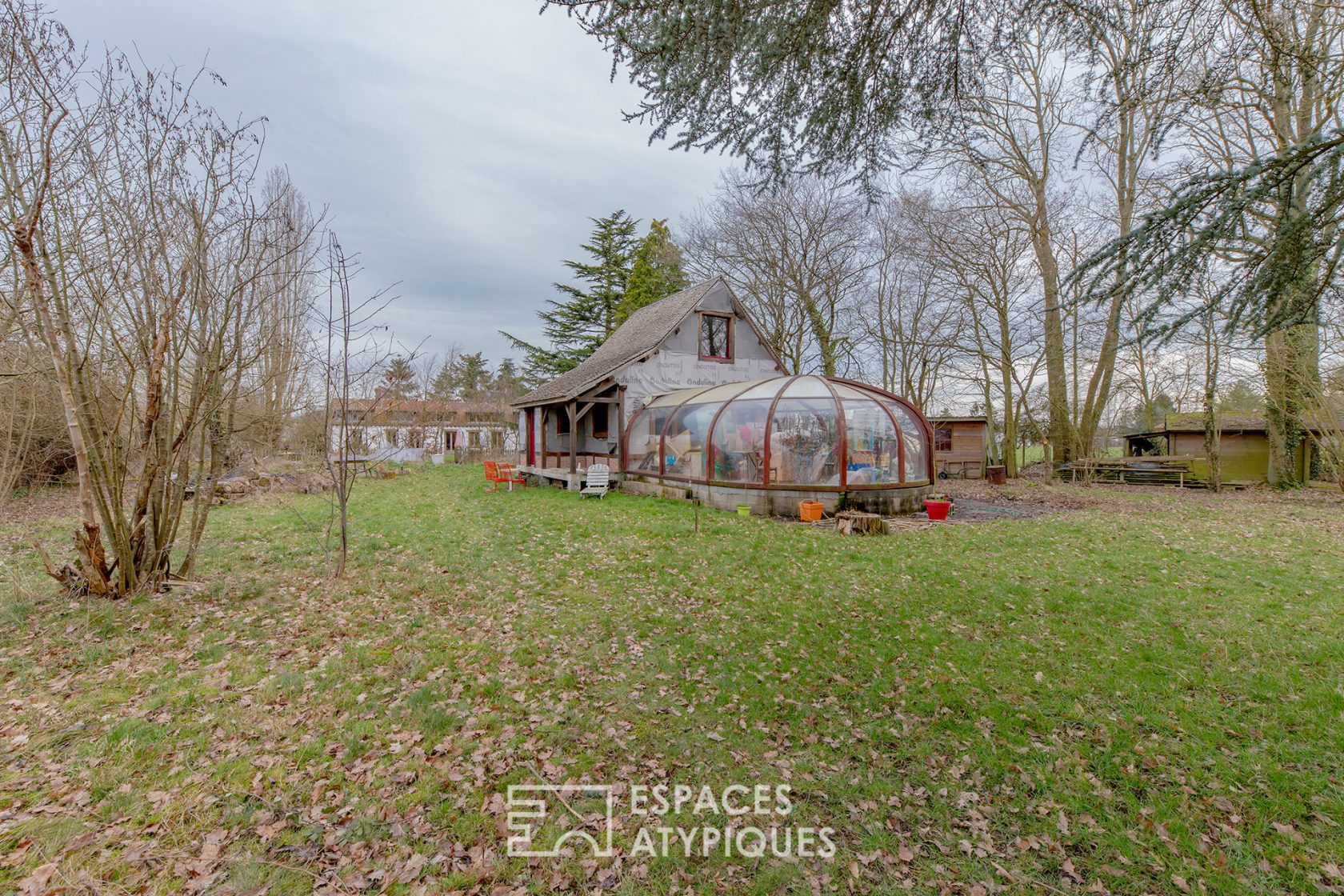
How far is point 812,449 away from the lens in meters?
11.4

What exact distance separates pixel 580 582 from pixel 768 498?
5708 millimetres

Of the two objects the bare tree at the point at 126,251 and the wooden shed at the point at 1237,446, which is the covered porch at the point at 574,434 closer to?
the bare tree at the point at 126,251

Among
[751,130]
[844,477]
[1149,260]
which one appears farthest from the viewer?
[844,477]

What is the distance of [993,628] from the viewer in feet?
17.0

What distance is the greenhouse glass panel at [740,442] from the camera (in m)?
11.7

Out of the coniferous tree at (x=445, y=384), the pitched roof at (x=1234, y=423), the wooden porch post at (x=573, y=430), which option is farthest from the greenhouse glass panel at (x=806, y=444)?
the coniferous tree at (x=445, y=384)

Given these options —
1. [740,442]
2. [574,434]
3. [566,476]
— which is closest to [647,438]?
[574,434]

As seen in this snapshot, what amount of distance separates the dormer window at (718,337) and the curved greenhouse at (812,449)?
4594 mm

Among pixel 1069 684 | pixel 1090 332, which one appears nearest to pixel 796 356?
pixel 1090 332

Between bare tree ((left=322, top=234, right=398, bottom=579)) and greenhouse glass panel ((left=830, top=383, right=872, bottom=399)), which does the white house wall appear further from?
bare tree ((left=322, top=234, right=398, bottom=579))

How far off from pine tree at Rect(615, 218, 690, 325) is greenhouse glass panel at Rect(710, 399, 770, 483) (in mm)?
13997

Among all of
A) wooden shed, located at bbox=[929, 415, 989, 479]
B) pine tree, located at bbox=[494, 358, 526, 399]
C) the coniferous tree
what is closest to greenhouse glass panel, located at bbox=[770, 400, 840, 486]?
wooden shed, located at bbox=[929, 415, 989, 479]

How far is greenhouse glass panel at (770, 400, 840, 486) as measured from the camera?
446 inches

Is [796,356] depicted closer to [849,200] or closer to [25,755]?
[849,200]
